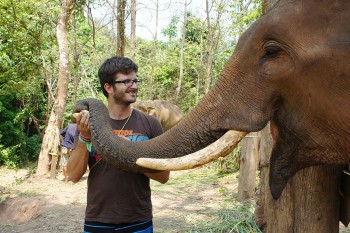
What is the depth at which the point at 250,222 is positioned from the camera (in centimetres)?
→ 529

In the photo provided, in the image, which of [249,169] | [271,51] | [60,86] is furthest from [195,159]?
[60,86]

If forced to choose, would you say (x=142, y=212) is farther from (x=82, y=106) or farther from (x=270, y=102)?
(x=270, y=102)

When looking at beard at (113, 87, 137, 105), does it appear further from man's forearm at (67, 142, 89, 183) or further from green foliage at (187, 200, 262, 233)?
green foliage at (187, 200, 262, 233)

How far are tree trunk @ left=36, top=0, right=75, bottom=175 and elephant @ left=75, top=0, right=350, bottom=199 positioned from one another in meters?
9.49

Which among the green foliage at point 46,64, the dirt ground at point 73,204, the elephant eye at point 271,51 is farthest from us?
the green foliage at point 46,64

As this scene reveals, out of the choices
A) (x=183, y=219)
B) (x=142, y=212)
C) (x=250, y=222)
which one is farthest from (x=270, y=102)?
(x=183, y=219)

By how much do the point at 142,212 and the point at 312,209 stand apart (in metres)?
1.04

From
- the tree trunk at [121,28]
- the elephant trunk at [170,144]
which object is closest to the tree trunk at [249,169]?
the tree trunk at [121,28]

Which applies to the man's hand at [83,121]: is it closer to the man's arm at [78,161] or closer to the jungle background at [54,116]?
the man's arm at [78,161]

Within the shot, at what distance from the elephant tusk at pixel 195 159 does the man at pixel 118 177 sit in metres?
0.96

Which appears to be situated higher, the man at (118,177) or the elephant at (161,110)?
the elephant at (161,110)

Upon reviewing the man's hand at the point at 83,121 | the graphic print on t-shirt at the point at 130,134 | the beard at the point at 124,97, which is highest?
the beard at the point at 124,97

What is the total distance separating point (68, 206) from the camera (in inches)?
333

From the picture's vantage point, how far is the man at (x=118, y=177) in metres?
2.82
